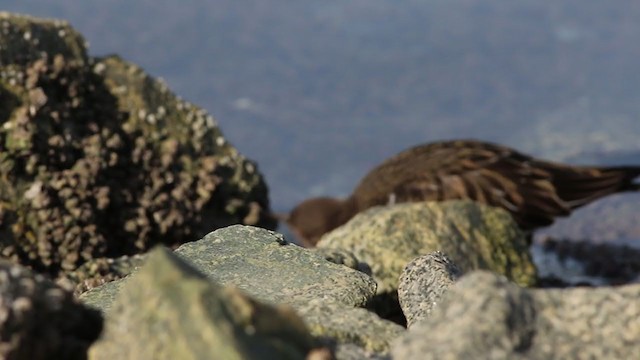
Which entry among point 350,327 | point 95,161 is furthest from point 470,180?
point 350,327

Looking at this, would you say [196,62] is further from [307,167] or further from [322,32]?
[307,167]

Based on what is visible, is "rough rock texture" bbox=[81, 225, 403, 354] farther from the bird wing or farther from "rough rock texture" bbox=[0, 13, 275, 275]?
the bird wing

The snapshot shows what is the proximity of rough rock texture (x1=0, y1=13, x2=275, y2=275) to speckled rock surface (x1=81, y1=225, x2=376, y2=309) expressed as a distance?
2856 mm

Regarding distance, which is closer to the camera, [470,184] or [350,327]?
[350,327]

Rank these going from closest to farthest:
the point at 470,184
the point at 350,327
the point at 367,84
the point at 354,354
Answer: the point at 354,354
the point at 350,327
the point at 470,184
the point at 367,84

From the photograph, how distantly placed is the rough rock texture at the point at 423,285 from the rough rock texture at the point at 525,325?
4.05 feet

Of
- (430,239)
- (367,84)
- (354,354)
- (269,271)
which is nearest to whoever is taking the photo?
(354,354)

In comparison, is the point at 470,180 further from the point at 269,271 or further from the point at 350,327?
the point at 350,327

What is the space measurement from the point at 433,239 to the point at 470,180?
325cm

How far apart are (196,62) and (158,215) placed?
1112 inches

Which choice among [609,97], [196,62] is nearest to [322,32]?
[196,62]

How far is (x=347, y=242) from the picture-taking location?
7.45 metres

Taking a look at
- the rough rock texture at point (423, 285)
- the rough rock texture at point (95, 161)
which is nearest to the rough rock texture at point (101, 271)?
the rough rock texture at point (95, 161)

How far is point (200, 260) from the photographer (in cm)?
461
